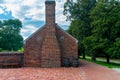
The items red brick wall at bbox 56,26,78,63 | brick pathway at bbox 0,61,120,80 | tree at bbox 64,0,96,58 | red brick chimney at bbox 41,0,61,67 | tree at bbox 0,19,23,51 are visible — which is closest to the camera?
brick pathway at bbox 0,61,120,80

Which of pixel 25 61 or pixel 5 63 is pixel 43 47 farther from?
pixel 5 63

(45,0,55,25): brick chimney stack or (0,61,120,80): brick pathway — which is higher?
(45,0,55,25): brick chimney stack

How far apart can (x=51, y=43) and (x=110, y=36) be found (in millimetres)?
9659

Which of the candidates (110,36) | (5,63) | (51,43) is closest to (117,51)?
(110,36)

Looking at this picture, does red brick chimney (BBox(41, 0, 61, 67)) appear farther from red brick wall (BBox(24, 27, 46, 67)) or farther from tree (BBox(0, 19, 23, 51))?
tree (BBox(0, 19, 23, 51))

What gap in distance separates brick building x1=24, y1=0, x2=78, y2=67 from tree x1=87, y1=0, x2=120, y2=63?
19.6 feet

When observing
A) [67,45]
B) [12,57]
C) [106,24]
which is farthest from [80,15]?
[12,57]

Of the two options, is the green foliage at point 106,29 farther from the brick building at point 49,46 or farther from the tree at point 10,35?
the tree at point 10,35

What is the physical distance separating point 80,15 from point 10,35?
3585cm

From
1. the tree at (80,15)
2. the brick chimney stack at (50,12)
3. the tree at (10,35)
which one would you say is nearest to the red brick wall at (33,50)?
the brick chimney stack at (50,12)

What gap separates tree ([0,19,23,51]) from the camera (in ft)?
220

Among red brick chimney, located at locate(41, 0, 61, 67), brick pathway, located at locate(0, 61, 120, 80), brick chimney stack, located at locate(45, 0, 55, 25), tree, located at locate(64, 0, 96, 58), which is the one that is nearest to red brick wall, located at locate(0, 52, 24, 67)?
red brick chimney, located at locate(41, 0, 61, 67)

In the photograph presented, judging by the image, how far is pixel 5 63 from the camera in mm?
26438

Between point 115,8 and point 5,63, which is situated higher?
point 115,8
